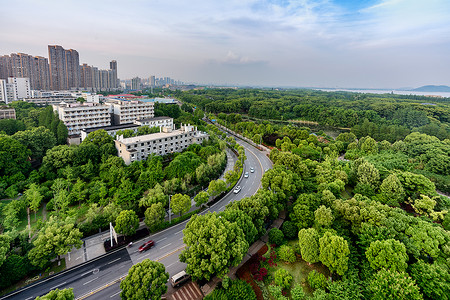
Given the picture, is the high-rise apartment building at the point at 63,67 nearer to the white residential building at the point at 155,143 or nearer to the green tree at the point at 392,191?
the white residential building at the point at 155,143

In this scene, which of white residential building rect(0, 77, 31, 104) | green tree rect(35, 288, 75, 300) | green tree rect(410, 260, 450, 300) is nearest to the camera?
green tree rect(35, 288, 75, 300)

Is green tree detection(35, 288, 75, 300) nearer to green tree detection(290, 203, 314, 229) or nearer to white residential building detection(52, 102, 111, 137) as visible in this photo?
green tree detection(290, 203, 314, 229)

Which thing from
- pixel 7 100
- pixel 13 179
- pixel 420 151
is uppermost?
pixel 7 100

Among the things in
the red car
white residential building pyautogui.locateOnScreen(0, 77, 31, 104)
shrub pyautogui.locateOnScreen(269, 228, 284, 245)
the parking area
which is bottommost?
the parking area

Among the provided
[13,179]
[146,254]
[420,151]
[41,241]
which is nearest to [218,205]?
[146,254]

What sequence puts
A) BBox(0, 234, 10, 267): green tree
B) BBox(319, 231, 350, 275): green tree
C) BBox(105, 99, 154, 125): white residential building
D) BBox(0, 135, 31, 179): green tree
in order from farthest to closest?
BBox(105, 99, 154, 125): white residential building, BBox(0, 135, 31, 179): green tree, BBox(319, 231, 350, 275): green tree, BBox(0, 234, 10, 267): green tree

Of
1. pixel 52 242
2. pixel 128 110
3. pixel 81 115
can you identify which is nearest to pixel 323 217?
pixel 52 242

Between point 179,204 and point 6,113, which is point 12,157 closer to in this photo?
point 179,204

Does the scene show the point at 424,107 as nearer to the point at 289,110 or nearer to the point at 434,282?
the point at 289,110

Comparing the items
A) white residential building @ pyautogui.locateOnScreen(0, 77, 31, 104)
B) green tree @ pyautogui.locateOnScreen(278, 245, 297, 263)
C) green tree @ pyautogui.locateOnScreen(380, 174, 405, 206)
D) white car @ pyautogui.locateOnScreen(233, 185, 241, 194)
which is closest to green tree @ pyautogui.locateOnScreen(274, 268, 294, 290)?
green tree @ pyautogui.locateOnScreen(278, 245, 297, 263)
